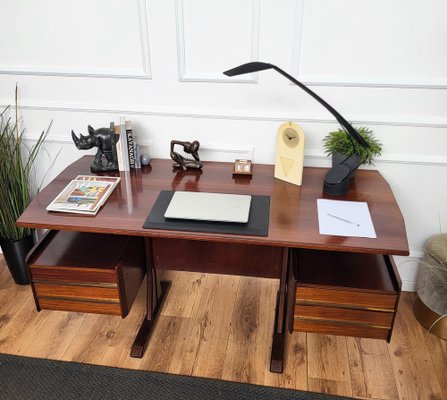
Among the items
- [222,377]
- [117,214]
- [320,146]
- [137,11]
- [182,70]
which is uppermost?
[137,11]

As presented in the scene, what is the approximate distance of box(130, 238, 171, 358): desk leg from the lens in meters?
1.75

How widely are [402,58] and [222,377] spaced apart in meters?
1.40

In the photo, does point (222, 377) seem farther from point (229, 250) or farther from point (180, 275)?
point (180, 275)

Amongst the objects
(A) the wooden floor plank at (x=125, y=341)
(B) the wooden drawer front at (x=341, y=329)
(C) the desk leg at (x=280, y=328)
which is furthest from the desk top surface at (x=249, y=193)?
(A) the wooden floor plank at (x=125, y=341)

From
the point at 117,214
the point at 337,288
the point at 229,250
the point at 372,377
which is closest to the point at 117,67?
the point at 117,214

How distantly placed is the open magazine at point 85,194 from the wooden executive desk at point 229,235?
24mm

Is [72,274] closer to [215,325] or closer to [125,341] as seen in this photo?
[125,341]

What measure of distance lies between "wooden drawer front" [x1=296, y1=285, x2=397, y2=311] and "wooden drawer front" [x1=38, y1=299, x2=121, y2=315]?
662 mm

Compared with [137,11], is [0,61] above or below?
below

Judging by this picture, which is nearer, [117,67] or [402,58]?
[402,58]

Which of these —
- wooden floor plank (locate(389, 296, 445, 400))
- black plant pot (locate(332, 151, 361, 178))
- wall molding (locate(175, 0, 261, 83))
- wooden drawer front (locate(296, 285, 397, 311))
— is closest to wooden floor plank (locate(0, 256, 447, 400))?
wooden floor plank (locate(389, 296, 445, 400))

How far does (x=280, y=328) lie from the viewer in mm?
1800

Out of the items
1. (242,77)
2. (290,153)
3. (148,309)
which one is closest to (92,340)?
(148,309)

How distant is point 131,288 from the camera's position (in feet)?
5.38
